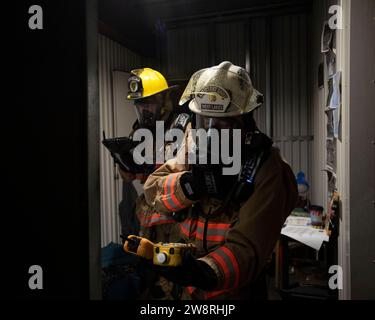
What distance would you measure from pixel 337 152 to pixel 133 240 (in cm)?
202

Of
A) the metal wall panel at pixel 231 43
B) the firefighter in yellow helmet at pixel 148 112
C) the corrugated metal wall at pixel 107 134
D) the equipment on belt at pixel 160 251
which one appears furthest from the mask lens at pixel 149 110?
the metal wall panel at pixel 231 43

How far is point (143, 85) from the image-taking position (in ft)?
11.6

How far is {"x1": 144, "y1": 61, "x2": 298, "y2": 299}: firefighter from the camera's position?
149 cm

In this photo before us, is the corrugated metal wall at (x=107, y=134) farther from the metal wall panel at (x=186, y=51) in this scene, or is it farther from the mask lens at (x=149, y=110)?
the metal wall panel at (x=186, y=51)

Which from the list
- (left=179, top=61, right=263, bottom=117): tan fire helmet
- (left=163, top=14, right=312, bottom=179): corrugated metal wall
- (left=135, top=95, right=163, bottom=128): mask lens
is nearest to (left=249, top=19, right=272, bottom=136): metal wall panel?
(left=163, top=14, right=312, bottom=179): corrugated metal wall

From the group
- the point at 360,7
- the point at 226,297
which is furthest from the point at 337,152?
the point at 226,297

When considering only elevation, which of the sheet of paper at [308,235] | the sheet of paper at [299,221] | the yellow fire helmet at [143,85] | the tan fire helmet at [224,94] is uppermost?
the yellow fire helmet at [143,85]

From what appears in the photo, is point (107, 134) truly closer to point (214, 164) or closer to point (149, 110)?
point (149, 110)

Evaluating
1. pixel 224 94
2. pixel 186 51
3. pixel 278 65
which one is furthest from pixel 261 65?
pixel 224 94

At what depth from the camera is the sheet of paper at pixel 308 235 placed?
9.77 ft

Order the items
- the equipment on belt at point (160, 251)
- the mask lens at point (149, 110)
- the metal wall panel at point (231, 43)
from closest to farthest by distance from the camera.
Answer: the equipment on belt at point (160, 251) → the mask lens at point (149, 110) → the metal wall panel at point (231, 43)

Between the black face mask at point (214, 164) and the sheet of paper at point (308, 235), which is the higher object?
the black face mask at point (214, 164)
